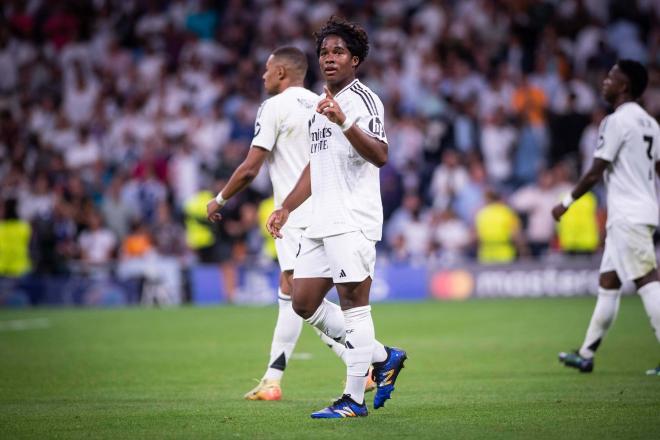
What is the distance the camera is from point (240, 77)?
82.5ft

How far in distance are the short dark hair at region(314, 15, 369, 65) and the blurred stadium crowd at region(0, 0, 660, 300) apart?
13.8 meters

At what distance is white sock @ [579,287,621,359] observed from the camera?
1009 centimetres

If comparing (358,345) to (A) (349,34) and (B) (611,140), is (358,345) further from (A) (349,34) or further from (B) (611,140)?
(B) (611,140)

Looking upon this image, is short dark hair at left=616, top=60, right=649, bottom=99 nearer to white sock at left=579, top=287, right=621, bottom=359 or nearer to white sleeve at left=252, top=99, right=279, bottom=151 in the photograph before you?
white sock at left=579, top=287, right=621, bottom=359

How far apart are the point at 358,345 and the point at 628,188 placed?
3.85 m

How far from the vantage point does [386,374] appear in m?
7.70

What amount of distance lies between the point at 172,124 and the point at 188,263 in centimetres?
442

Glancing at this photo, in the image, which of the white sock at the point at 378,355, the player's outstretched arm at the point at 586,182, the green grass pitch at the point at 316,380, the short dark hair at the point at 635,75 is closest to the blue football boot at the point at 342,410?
the green grass pitch at the point at 316,380

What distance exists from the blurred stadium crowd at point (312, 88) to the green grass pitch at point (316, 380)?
4.40 m

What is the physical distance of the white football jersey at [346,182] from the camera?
7.35 meters

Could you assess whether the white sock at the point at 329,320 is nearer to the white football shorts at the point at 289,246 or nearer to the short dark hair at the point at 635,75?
the white football shorts at the point at 289,246

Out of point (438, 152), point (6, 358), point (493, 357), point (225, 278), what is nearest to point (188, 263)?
point (225, 278)

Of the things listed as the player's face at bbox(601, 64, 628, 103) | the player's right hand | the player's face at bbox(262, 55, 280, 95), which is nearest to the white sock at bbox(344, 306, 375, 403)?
the player's right hand

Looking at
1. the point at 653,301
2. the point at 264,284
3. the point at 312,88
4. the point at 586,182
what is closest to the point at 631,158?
the point at 586,182
